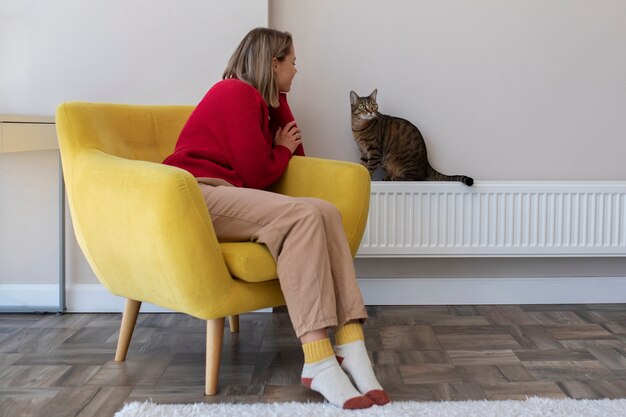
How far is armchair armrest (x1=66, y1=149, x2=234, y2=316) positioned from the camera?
195cm

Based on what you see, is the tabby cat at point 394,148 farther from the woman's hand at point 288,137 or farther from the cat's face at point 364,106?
the woman's hand at point 288,137

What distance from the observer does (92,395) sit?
6.81ft

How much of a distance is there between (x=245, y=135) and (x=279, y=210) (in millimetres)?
329

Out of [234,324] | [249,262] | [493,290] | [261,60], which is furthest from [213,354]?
[493,290]

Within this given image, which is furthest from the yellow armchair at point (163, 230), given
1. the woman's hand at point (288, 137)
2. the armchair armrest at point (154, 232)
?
the woman's hand at point (288, 137)

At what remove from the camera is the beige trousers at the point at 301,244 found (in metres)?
1.98

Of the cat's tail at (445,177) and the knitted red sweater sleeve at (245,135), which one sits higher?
the knitted red sweater sleeve at (245,135)

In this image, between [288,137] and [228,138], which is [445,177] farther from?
[228,138]

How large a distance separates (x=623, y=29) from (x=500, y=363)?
1.63 metres

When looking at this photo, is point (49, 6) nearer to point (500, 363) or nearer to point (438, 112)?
point (438, 112)

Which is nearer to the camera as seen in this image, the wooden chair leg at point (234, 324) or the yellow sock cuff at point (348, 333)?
the yellow sock cuff at point (348, 333)

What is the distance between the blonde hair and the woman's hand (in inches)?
5.3

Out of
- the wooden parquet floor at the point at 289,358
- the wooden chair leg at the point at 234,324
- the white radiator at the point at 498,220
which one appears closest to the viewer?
the wooden parquet floor at the point at 289,358

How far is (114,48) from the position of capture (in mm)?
2986
